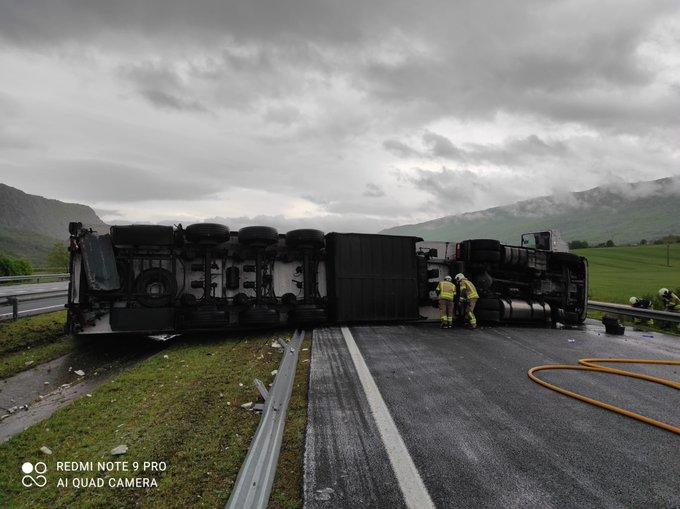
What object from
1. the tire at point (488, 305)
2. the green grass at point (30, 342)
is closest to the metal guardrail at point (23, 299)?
the green grass at point (30, 342)

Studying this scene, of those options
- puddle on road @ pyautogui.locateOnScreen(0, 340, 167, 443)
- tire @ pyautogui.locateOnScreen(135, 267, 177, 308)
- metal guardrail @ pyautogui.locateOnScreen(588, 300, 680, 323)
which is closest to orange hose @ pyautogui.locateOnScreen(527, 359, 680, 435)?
metal guardrail @ pyautogui.locateOnScreen(588, 300, 680, 323)

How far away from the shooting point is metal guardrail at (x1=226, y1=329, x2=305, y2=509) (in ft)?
7.80

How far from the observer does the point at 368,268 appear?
29.2 ft

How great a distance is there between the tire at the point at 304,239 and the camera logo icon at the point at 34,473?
18.6ft

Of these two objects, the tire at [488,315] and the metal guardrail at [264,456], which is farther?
the tire at [488,315]

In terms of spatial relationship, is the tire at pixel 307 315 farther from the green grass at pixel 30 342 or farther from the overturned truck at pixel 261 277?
the green grass at pixel 30 342

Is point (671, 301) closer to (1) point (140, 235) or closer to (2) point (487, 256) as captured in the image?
(2) point (487, 256)

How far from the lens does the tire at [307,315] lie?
8094mm

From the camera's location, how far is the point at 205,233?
7.69 meters

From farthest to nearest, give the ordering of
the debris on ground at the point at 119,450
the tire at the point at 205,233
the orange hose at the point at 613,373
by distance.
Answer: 1. the tire at the point at 205,233
2. the orange hose at the point at 613,373
3. the debris on ground at the point at 119,450

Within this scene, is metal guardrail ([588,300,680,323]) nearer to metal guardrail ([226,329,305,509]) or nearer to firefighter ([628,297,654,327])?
firefighter ([628,297,654,327])

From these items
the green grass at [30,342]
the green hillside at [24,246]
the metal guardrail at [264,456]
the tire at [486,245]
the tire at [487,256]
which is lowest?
the green grass at [30,342]

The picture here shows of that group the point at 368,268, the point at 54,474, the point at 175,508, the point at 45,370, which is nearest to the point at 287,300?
the point at 368,268

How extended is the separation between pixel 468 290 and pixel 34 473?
8.44 meters
